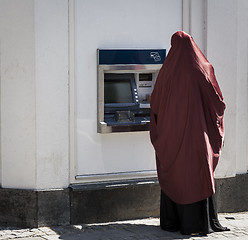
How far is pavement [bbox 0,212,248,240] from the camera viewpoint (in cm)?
692

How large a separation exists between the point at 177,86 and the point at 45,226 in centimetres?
207

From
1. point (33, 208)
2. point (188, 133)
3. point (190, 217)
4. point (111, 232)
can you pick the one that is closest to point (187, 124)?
point (188, 133)

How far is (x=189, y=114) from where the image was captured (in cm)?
689

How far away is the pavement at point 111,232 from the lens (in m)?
6.92

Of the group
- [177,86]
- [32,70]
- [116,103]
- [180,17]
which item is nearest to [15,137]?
[32,70]

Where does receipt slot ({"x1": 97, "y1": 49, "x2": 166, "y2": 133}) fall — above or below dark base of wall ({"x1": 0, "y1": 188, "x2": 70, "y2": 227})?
above

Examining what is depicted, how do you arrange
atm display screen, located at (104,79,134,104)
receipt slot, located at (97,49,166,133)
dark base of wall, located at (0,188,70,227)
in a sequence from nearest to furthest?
dark base of wall, located at (0,188,70,227) < receipt slot, located at (97,49,166,133) < atm display screen, located at (104,79,134,104)

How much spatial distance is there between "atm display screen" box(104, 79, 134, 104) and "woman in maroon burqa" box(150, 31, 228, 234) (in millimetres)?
563

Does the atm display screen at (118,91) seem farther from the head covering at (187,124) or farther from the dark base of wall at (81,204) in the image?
the dark base of wall at (81,204)

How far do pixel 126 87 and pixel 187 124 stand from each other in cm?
106

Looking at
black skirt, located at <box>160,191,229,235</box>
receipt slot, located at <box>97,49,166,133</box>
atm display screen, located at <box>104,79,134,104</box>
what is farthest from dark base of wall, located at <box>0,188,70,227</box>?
atm display screen, located at <box>104,79,134,104</box>

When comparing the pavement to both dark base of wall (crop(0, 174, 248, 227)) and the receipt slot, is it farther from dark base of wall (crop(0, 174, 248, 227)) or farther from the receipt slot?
the receipt slot

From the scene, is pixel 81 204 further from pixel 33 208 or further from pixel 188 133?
pixel 188 133

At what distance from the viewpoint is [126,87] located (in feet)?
25.1
